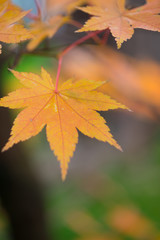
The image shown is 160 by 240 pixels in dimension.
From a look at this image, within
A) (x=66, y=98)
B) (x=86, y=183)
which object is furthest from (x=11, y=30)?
(x=86, y=183)

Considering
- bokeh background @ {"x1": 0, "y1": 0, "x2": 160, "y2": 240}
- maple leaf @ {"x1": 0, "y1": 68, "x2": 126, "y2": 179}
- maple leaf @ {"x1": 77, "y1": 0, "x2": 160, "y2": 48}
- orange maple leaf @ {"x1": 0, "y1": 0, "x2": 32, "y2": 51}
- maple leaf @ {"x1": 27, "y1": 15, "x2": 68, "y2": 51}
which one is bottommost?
bokeh background @ {"x1": 0, "y1": 0, "x2": 160, "y2": 240}

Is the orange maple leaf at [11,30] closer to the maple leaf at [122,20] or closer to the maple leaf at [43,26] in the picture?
the maple leaf at [122,20]

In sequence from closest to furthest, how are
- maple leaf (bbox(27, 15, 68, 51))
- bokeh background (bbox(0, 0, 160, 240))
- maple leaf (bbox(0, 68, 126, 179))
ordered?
maple leaf (bbox(0, 68, 126, 179)) → maple leaf (bbox(27, 15, 68, 51)) → bokeh background (bbox(0, 0, 160, 240))

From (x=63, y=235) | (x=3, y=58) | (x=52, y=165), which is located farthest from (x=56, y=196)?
(x=3, y=58)

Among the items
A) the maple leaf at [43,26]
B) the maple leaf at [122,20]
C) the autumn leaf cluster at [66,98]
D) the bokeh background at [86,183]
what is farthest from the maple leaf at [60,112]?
the bokeh background at [86,183]

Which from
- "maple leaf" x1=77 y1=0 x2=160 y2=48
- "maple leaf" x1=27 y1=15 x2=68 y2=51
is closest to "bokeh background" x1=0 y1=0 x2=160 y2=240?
"maple leaf" x1=27 y1=15 x2=68 y2=51

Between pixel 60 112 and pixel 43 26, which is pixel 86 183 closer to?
pixel 43 26

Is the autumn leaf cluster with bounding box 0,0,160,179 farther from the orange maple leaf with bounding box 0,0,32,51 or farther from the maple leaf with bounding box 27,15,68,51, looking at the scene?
the maple leaf with bounding box 27,15,68,51

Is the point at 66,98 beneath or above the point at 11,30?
beneath
